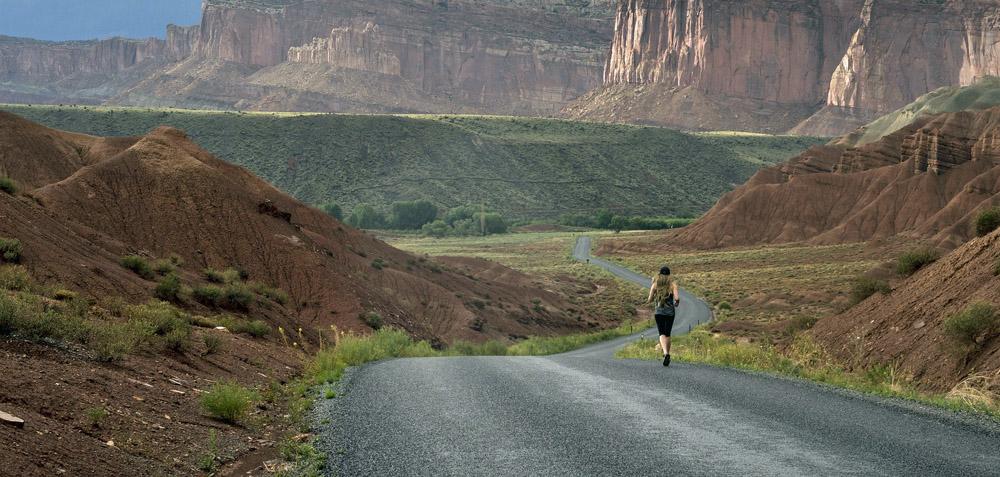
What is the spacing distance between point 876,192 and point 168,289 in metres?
93.9

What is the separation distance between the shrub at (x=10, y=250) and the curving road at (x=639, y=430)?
1079 cm

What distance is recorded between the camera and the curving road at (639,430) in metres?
9.81

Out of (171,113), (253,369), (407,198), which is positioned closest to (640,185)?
(407,198)

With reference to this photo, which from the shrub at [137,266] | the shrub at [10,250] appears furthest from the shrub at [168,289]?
the shrub at [10,250]

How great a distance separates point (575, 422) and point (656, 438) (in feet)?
4.89

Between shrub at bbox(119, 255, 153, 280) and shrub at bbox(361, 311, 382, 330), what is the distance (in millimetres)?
11467

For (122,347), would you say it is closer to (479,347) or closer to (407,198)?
(479,347)

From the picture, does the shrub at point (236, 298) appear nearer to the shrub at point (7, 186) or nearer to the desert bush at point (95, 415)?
the shrub at point (7, 186)

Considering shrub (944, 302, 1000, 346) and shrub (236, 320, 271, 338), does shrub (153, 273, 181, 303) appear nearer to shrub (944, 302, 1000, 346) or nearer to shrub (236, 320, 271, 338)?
shrub (236, 320, 271, 338)

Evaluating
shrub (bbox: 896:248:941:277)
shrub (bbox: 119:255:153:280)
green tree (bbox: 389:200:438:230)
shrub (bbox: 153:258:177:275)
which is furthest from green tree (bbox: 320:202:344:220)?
shrub (bbox: 896:248:941:277)

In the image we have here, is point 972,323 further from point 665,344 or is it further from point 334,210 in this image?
point 334,210

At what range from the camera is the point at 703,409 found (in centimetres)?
1332

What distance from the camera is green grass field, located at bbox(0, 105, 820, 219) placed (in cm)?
15225

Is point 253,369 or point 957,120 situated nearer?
point 253,369
